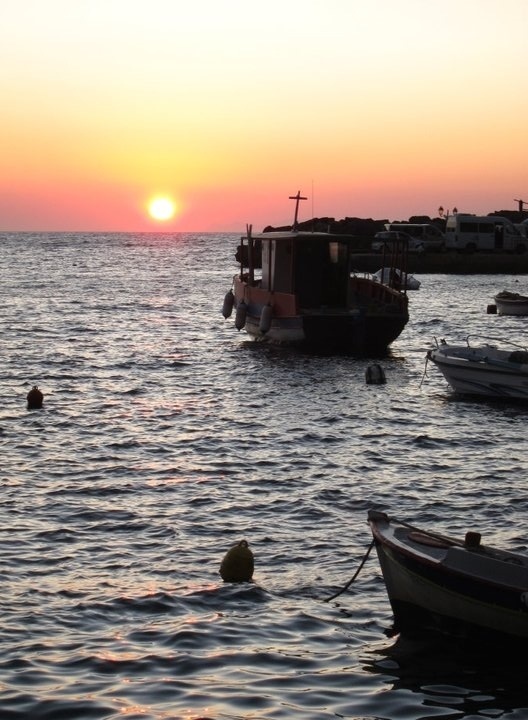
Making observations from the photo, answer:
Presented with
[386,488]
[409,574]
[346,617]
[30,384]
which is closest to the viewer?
[409,574]

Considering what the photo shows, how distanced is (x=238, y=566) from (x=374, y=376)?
17895 millimetres

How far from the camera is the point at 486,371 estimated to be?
27.0m

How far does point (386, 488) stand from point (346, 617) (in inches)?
240

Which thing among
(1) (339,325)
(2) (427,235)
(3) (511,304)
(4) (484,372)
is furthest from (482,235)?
(4) (484,372)

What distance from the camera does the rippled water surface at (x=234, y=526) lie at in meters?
10.5

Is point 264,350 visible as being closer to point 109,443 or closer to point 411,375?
point 411,375

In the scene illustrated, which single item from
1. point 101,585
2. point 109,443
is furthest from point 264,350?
point 101,585

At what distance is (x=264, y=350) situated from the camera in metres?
37.5

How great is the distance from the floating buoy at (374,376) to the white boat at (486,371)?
257cm

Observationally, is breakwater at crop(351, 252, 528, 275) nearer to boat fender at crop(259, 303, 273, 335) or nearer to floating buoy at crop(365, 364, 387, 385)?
boat fender at crop(259, 303, 273, 335)

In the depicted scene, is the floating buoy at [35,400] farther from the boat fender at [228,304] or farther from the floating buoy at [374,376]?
the boat fender at [228,304]

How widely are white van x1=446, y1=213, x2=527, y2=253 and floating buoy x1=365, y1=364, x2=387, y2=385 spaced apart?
52180 mm

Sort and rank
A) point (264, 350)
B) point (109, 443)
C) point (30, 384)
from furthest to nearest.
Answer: point (264, 350)
point (30, 384)
point (109, 443)

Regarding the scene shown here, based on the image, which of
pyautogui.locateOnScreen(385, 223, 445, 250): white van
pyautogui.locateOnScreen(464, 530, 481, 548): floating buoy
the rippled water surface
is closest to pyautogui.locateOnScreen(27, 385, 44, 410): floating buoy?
the rippled water surface
